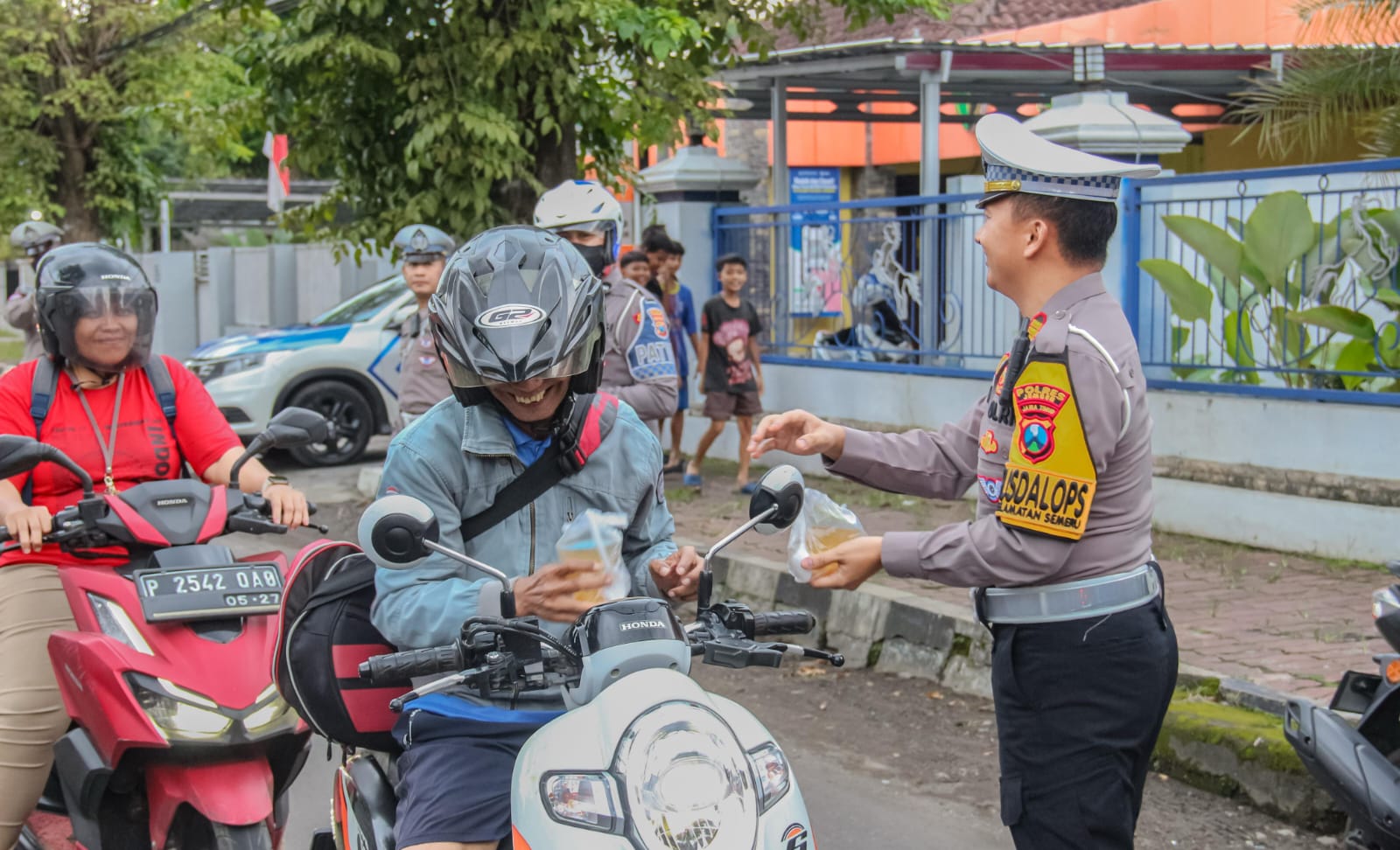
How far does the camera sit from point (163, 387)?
4.29 metres

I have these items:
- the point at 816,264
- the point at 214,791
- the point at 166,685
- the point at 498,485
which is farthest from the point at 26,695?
the point at 816,264

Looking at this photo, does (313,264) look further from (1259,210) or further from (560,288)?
(560,288)

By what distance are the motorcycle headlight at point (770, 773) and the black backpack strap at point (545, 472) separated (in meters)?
0.78

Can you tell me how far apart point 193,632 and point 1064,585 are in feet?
6.94

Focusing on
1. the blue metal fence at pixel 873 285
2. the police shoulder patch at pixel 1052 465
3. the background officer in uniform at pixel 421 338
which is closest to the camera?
the police shoulder patch at pixel 1052 465

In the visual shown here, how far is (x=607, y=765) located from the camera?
84.7 inches

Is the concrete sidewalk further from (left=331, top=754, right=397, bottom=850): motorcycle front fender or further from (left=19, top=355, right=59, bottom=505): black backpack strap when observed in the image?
(left=19, top=355, right=59, bottom=505): black backpack strap

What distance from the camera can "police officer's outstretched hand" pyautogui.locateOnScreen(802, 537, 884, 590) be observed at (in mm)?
2852

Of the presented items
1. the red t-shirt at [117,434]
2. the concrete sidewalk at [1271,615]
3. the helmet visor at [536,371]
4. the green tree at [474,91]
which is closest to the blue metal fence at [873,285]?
the green tree at [474,91]

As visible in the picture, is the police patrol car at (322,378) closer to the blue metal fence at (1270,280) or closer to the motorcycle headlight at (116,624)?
the blue metal fence at (1270,280)

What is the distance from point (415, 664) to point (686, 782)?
552 mm

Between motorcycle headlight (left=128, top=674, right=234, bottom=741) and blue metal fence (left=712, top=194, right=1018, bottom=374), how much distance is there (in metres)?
7.02

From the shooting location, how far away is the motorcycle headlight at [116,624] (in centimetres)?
361

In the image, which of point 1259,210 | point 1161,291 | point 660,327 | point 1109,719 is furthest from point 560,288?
point 1161,291
